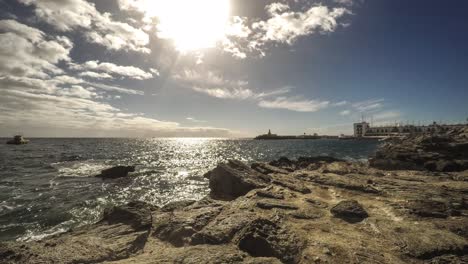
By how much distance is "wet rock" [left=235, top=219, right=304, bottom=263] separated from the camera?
24.7 feet

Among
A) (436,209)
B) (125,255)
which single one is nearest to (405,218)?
(436,209)

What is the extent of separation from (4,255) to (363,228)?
13.3 m

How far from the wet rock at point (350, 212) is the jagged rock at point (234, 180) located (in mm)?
6587

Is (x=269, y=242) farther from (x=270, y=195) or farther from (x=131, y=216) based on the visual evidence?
(x=131, y=216)

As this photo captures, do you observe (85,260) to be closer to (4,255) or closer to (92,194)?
(4,255)

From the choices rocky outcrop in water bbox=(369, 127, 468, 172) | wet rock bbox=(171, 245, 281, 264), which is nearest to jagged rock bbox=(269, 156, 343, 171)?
rocky outcrop in water bbox=(369, 127, 468, 172)

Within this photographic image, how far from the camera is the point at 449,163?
86.8 feet

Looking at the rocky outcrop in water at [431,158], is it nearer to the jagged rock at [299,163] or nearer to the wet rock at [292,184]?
the jagged rock at [299,163]

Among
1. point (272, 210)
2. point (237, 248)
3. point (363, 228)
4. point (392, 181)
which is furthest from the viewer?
point (392, 181)

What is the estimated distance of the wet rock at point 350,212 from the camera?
10.9 metres

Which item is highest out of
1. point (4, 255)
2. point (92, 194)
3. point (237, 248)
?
point (237, 248)

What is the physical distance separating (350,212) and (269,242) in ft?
17.6

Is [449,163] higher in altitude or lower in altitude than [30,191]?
higher

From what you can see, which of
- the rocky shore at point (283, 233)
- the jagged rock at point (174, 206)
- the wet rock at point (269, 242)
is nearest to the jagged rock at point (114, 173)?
the jagged rock at point (174, 206)
